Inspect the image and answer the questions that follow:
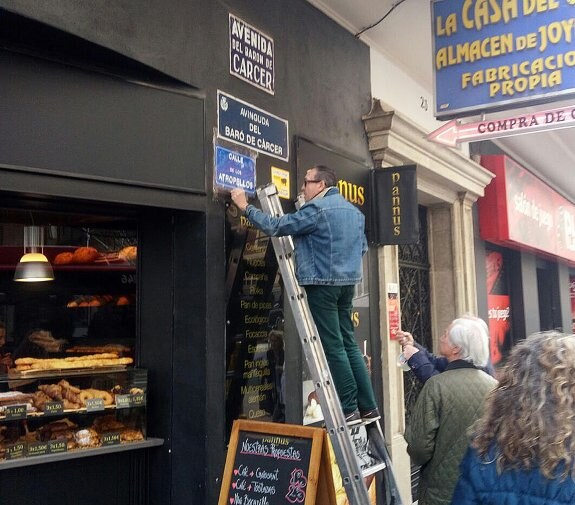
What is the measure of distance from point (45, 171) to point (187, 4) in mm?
1505

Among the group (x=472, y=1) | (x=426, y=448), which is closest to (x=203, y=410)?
(x=426, y=448)

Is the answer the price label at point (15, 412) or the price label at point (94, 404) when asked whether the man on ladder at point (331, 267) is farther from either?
the price label at point (15, 412)

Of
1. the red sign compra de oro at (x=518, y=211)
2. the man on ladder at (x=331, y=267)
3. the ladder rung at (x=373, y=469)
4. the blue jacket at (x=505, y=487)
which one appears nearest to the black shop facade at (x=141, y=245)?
the man on ladder at (x=331, y=267)

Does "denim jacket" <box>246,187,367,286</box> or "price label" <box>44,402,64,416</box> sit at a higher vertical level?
"denim jacket" <box>246,187,367,286</box>

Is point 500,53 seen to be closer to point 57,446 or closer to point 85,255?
point 85,255

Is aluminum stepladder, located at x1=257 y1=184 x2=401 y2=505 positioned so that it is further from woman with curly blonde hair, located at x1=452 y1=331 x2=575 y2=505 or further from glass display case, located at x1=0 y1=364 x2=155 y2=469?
glass display case, located at x1=0 y1=364 x2=155 y2=469

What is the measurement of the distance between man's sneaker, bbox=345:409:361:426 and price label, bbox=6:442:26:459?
182 centimetres

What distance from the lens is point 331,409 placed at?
3129 mm

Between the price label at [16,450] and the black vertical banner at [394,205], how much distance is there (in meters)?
3.69

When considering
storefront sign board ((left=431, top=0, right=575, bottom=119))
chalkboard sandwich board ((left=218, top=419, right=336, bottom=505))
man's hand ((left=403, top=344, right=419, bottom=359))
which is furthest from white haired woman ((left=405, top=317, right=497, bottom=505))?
storefront sign board ((left=431, top=0, right=575, bottom=119))

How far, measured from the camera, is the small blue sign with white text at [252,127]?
13.8 ft

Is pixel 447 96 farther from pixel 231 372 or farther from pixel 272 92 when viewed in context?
pixel 231 372

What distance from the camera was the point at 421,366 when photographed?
4094 mm

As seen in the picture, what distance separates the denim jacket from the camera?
11.4ft
